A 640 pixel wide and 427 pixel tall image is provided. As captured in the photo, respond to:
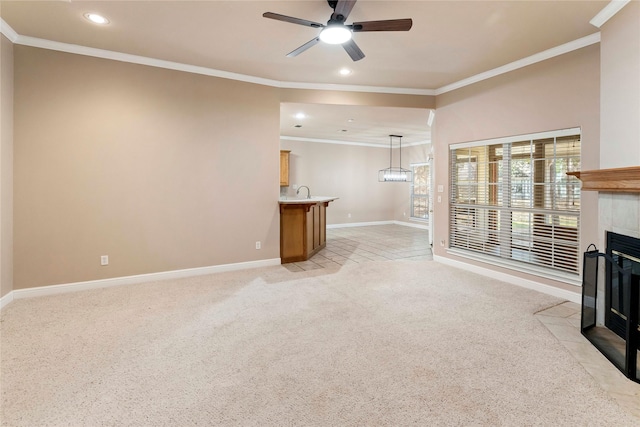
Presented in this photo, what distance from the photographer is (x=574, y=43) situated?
11.3 feet

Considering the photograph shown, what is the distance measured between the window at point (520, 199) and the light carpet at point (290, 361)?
731mm

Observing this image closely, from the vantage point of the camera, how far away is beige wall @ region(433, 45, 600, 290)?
338 centimetres

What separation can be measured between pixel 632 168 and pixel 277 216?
4052 millimetres

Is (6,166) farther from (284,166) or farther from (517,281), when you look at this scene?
(517,281)

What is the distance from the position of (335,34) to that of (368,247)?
15.3ft

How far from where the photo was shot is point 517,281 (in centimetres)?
415

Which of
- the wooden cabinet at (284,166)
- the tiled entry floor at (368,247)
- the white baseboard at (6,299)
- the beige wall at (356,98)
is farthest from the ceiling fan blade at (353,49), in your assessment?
the wooden cabinet at (284,166)

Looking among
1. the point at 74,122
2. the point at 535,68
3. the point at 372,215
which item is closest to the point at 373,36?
the point at 535,68

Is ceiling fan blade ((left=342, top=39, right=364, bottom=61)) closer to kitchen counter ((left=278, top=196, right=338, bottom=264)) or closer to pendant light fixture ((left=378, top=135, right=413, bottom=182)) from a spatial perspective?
kitchen counter ((left=278, top=196, right=338, bottom=264))

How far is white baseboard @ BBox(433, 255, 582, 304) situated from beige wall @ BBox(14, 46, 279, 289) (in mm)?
2911

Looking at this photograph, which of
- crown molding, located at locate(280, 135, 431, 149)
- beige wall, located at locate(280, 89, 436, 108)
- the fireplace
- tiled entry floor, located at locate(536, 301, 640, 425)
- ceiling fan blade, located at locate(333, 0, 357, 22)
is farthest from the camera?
crown molding, located at locate(280, 135, 431, 149)

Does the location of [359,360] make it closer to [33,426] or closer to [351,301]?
[351,301]

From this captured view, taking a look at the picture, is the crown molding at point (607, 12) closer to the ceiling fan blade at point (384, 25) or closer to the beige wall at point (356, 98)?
the ceiling fan blade at point (384, 25)

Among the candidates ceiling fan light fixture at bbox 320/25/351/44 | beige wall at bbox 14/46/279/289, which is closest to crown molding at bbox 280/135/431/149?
beige wall at bbox 14/46/279/289
